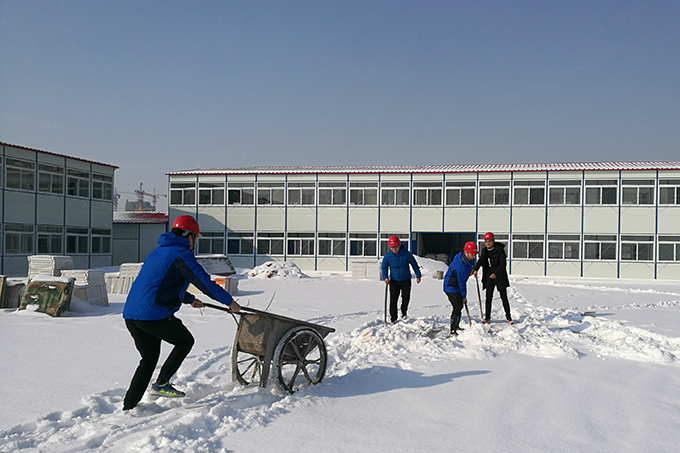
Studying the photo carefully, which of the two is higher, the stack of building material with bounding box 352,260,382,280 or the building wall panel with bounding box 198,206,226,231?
the building wall panel with bounding box 198,206,226,231

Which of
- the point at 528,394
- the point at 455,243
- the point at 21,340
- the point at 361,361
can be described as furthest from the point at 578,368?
the point at 455,243

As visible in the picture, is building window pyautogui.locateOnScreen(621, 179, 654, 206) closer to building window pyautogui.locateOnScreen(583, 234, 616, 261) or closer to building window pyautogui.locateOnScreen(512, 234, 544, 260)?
building window pyautogui.locateOnScreen(583, 234, 616, 261)

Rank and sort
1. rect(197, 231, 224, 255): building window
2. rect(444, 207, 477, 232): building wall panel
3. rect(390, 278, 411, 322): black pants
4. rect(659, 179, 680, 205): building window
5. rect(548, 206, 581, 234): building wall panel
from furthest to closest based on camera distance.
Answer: rect(197, 231, 224, 255): building window, rect(444, 207, 477, 232): building wall panel, rect(548, 206, 581, 234): building wall panel, rect(659, 179, 680, 205): building window, rect(390, 278, 411, 322): black pants

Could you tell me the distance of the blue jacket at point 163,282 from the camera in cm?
472

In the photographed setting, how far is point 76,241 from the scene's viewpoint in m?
29.2

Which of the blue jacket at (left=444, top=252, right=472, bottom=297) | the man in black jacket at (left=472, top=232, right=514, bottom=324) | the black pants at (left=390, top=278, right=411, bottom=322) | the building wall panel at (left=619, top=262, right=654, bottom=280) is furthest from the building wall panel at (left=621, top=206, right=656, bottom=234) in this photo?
the blue jacket at (left=444, top=252, right=472, bottom=297)

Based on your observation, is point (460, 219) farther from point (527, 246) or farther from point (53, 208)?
point (53, 208)

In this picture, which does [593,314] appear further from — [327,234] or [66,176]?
[66,176]

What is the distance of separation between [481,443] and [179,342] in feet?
9.14

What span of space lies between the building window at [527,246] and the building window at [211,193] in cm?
1770

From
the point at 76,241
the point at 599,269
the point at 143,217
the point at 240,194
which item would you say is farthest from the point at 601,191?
the point at 143,217

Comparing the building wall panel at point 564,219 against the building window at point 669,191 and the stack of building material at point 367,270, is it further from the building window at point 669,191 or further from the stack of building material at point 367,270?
the stack of building material at point 367,270

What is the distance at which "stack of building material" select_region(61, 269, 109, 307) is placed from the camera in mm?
11984

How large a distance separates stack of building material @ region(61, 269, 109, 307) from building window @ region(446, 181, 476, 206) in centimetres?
2158
